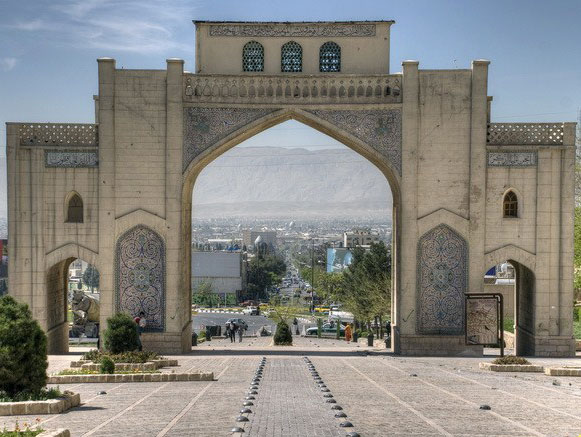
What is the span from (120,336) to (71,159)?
5962 mm

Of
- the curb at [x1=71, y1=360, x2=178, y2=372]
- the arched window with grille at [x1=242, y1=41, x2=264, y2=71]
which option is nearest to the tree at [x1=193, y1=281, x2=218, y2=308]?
the arched window with grille at [x1=242, y1=41, x2=264, y2=71]

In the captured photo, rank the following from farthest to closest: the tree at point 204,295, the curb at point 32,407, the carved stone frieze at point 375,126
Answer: the tree at point 204,295 < the carved stone frieze at point 375,126 < the curb at point 32,407

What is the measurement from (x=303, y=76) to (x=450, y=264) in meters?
5.76

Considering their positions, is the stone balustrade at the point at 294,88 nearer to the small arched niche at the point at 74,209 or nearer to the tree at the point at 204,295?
the small arched niche at the point at 74,209

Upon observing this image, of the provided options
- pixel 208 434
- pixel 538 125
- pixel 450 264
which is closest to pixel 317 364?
pixel 450 264

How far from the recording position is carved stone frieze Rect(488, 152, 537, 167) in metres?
23.8

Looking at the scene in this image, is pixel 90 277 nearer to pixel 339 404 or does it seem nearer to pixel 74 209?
pixel 74 209

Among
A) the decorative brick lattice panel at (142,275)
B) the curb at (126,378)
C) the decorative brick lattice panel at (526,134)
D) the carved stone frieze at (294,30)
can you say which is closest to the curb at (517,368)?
the curb at (126,378)

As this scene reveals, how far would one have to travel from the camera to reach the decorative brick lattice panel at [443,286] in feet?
79.1

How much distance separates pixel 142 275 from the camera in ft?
79.0

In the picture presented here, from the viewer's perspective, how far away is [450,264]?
79.2 feet

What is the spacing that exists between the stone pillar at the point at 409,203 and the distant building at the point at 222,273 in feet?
267

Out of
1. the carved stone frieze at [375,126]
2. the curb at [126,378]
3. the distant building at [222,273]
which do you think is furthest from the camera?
the distant building at [222,273]

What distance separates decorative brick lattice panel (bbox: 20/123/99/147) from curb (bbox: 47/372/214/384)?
8584mm
